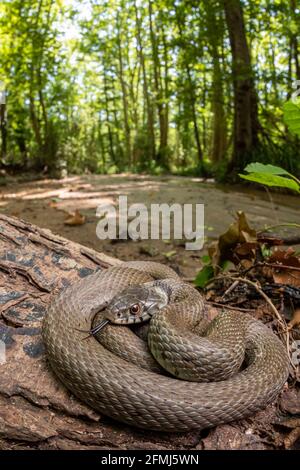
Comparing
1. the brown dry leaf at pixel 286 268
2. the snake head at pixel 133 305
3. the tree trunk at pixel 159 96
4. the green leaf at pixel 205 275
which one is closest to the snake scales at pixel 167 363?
the snake head at pixel 133 305

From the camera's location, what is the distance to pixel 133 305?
2.14 m

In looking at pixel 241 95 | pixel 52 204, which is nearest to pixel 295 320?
pixel 52 204

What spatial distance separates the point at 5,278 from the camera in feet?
8.43

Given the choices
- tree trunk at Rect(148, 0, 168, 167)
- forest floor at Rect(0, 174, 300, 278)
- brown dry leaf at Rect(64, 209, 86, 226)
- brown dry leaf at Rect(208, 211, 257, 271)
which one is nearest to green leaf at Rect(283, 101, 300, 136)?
brown dry leaf at Rect(208, 211, 257, 271)

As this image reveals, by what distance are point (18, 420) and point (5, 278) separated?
42.0 inches

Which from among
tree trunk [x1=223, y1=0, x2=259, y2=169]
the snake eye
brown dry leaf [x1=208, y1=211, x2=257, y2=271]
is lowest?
the snake eye

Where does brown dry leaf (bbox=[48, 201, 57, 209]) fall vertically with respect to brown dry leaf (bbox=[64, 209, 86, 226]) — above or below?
above

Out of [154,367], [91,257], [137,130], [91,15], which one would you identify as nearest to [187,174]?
[137,130]

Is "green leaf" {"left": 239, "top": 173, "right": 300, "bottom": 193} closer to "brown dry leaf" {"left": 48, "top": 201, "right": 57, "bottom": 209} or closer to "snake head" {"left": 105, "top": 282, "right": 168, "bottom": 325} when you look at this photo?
"snake head" {"left": 105, "top": 282, "right": 168, "bottom": 325}

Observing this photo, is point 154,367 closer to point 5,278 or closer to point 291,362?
point 291,362

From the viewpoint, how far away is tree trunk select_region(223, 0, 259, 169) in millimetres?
11180

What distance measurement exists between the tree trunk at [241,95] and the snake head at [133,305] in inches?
389

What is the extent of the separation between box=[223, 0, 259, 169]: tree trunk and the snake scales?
394 inches

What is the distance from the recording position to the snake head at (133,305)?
212 centimetres
